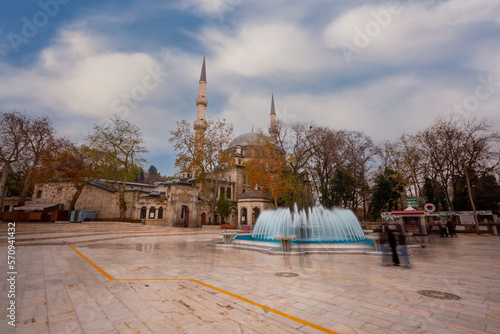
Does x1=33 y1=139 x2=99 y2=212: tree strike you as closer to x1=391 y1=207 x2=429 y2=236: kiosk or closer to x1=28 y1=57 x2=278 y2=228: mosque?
x1=28 y1=57 x2=278 y2=228: mosque

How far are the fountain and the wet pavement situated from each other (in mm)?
8244

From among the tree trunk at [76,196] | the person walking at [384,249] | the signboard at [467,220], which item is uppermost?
the tree trunk at [76,196]

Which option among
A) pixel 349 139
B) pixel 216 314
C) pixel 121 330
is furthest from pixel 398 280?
pixel 349 139

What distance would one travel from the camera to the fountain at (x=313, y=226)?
1581 cm

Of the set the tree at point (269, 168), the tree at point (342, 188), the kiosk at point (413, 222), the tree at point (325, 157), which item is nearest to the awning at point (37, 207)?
the tree at point (269, 168)

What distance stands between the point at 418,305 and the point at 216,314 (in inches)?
141

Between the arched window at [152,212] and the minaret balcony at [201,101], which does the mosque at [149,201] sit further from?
the minaret balcony at [201,101]

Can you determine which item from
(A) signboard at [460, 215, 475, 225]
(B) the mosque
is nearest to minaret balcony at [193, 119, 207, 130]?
(B) the mosque

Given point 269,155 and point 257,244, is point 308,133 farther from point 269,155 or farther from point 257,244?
point 257,244

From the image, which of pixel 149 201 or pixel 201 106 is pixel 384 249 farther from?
pixel 201 106

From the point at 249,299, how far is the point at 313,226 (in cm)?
1362

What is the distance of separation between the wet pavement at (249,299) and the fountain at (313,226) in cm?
824

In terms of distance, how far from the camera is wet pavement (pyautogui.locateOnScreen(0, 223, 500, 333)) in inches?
135

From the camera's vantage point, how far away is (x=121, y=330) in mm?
3252
